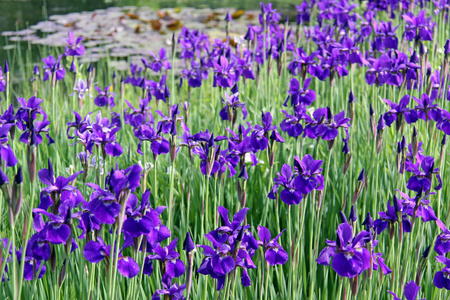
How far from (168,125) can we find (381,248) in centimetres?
125

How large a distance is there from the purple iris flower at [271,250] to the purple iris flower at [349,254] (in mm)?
249

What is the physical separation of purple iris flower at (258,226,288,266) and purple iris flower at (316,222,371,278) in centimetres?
25

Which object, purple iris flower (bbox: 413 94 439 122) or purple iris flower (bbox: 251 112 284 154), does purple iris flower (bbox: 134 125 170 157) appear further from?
purple iris flower (bbox: 413 94 439 122)

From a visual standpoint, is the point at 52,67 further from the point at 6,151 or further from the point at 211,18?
the point at 211,18

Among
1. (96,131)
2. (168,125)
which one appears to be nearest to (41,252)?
(96,131)

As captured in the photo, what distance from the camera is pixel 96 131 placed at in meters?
2.22

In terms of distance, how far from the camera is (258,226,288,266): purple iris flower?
5.79 ft

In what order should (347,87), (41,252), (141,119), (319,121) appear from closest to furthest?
(41,252)
(319,121)
(141,119)
(347,87)

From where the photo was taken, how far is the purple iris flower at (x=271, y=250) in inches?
69.5

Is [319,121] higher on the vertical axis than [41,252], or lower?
higher

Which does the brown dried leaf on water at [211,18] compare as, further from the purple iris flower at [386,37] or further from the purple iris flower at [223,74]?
the purple iris flower at [223,74]

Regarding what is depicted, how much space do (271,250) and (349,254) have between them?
1.07 ft

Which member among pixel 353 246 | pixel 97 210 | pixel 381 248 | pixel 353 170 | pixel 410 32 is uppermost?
pixel 410 32

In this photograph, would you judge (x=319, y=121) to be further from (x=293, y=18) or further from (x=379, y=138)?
(x=293, y=18)
